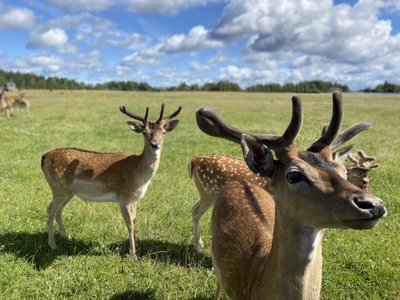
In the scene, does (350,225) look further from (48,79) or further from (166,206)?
(48,79)

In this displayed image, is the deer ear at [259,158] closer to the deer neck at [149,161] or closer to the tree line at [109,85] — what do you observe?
the deer neck at [149,161]

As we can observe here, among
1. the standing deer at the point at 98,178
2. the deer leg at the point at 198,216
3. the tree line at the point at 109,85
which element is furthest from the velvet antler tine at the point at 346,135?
the tree line at the point at 109,85

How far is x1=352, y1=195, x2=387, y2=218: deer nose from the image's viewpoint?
2346mm

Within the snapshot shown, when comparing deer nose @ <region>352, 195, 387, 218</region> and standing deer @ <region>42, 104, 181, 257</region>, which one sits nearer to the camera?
deer nose @ <region>352, 195, 387, 218</region>

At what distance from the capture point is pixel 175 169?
11.3m

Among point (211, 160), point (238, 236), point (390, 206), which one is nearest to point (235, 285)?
point (238, 236)

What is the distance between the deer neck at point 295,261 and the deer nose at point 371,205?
16.5 inches

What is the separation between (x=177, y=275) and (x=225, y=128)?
10.2ft

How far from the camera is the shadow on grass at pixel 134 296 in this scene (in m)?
4.98

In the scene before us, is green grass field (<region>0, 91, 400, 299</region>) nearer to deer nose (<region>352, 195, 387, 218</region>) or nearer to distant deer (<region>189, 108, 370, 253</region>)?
distant deer (<region>189, 108, 370, 253</region>)

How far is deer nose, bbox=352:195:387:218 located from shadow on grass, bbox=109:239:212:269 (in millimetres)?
3679

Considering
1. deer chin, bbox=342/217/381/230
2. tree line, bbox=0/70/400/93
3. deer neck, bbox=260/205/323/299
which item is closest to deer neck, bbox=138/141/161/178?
deer neck, bbox=260/205/323/299

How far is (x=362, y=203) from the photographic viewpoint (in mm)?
2398

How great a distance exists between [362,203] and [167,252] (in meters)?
4.28
